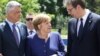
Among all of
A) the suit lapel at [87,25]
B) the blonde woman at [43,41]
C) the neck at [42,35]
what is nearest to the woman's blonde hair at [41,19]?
the blonde woman at [43,41]

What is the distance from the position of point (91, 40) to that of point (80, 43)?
0.20 m

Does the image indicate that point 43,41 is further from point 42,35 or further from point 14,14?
point 14,14

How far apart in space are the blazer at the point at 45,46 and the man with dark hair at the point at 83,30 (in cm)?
40

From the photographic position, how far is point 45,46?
6.35m

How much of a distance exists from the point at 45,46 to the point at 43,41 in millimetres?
92

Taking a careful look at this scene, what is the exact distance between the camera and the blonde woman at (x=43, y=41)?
6.20 metres

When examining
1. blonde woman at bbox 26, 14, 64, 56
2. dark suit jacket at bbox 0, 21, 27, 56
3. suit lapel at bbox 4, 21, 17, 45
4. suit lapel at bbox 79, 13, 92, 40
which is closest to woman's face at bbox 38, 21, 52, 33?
blonde woman at bbox 26, 14, 64, 56

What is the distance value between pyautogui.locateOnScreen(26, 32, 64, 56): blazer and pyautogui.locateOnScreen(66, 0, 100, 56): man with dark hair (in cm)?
40

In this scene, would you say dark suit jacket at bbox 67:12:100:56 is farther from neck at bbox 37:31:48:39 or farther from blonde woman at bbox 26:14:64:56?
neck at bbox 37:31:48:39

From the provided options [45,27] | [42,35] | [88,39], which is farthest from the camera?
[42,35]

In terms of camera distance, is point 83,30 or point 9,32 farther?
point 9,32

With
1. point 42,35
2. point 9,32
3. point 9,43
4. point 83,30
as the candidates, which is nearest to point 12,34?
point 9,32

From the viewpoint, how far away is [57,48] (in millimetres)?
6258

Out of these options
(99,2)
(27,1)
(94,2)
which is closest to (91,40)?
Answer: (27,1)
